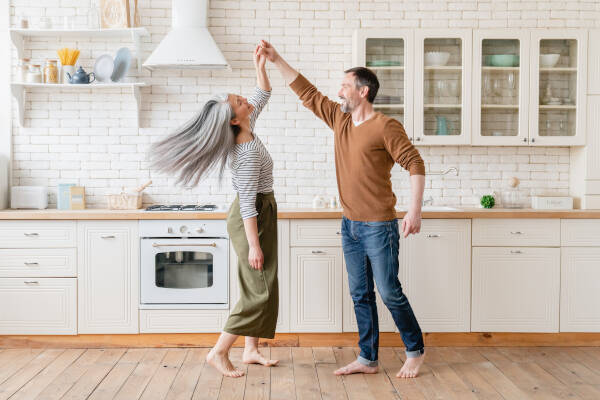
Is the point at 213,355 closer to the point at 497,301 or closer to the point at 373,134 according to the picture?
the point at 373,134

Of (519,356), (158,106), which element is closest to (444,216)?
(519,356)

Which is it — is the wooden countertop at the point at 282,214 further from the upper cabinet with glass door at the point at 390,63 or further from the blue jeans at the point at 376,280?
the upper cabinet with glass door at the point at 390,63

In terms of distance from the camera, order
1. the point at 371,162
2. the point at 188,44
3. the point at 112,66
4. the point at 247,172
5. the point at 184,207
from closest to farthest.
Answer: the point at 247,172 → the point at 371,162 → the point at 188,44 → the point at 184,207 → the point at 112,66

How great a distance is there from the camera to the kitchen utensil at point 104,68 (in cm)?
411

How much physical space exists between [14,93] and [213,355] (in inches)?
94.1

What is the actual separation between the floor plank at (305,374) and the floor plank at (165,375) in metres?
0.67

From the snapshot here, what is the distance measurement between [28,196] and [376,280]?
2.57 metres

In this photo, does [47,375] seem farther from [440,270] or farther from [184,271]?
[440,270]

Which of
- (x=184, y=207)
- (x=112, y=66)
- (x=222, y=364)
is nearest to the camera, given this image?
(x=222, y=364)

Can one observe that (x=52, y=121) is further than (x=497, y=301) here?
Yes

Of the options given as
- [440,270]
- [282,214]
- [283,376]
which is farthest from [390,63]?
[283,376]

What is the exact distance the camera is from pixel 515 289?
3.71 m

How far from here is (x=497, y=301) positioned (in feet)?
12.2

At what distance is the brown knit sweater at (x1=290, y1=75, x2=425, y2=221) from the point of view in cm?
296
